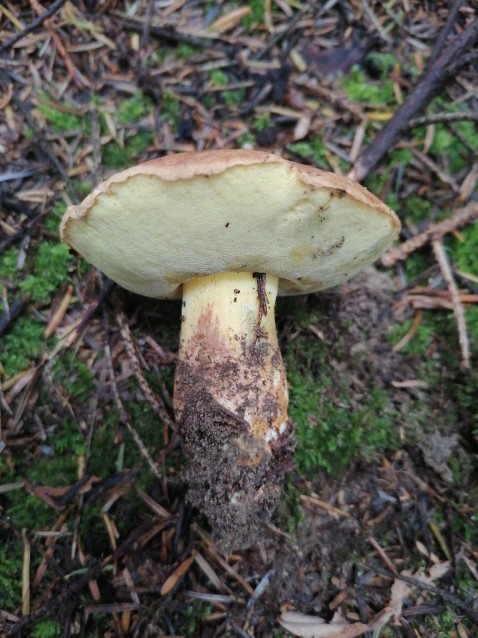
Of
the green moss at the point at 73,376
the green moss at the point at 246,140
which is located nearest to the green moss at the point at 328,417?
the green moss at the point at 73,376

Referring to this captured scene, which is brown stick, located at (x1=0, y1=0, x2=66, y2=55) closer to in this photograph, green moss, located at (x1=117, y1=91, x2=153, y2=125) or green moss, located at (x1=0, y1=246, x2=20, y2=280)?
green moss, located at (x1=117, y1=91, x2=153, y2=125)

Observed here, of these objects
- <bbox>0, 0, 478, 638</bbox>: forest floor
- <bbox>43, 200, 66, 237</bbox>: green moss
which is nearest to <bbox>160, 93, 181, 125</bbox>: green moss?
<bbox>0, 0, 478, 638</bbox>: forest floor

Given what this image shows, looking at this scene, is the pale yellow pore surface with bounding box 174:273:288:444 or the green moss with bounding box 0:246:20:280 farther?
the green moss with bounding box 0:246:20:280

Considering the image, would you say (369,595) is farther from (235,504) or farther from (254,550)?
(235,504)

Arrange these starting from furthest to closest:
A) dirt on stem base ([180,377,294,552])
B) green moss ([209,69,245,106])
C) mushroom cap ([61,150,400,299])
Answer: green moss ([209,69,245,106]) → dirt on stem base ([180,377,294,552]) → mushroom cap ([61,150,400,299])

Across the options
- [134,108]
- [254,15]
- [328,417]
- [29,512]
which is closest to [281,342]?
[328,417]

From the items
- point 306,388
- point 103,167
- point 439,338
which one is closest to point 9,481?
point 306,388

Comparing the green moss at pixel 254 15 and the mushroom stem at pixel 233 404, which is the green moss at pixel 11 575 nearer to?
the mushroom stem at pixel 233 404
